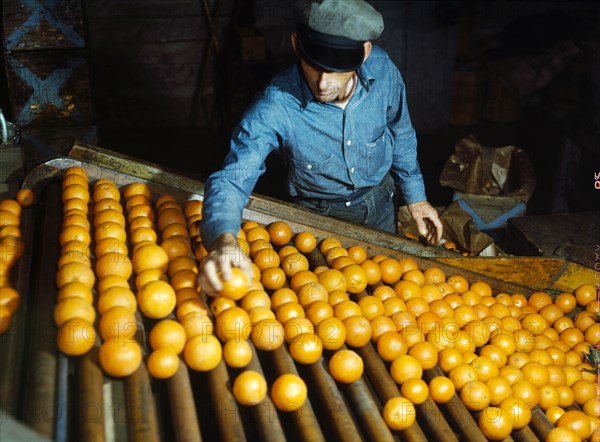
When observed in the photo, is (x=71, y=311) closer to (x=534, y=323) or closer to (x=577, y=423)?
(x=577, y=423)

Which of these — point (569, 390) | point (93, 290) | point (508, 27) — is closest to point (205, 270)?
point (93, 290)

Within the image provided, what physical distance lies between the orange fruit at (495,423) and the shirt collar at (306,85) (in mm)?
1791

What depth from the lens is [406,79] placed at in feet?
26.0

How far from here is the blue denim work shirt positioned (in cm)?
312

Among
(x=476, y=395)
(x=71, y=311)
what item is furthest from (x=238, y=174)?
(x=476, y=395)

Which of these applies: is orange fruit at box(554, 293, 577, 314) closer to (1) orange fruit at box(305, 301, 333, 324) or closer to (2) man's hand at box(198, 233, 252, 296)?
(1) orange fruit at box(305, 301, 333, 324)

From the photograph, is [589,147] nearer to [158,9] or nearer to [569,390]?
[569,390]

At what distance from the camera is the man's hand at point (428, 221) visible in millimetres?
3578

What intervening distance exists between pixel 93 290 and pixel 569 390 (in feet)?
6.61

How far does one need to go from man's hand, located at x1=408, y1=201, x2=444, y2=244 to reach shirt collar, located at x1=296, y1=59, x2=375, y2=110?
819 mm

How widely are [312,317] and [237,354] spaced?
0.41 m

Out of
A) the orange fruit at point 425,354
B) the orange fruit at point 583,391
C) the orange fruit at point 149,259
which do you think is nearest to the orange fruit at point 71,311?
the orange fruit at point 149,259

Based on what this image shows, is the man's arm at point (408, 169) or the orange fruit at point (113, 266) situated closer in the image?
the orange fruit at point (113, 266)

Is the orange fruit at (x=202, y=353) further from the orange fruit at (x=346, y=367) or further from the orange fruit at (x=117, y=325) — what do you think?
the orange fruit at (x=346, y=367)
